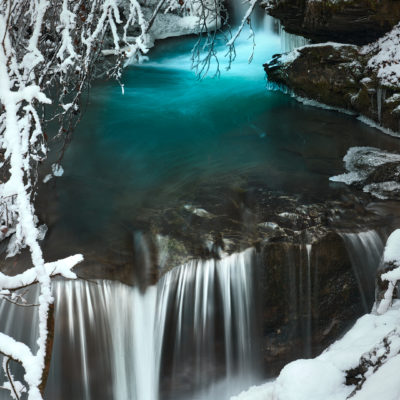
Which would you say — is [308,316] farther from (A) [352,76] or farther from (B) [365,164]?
(A) [352,76]

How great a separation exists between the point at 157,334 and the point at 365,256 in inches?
87.9

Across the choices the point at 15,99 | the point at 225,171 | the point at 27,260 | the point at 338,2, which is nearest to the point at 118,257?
the point at 27,260

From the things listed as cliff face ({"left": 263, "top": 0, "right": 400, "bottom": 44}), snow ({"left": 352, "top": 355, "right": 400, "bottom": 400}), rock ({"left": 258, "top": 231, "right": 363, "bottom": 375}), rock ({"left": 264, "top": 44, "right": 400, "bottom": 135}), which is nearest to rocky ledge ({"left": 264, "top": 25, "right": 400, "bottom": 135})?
rock ({"left": 264, "top": 44, "right": 400, "bottom": 135})

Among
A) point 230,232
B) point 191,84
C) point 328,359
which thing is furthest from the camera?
point 191,84

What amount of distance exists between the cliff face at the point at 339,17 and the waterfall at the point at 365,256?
418 centimetres

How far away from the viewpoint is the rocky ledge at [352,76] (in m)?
7.98

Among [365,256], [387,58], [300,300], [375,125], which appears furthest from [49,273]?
[387,58]

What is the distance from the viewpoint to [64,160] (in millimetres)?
7281

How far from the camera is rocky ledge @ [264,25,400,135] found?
26.2ft

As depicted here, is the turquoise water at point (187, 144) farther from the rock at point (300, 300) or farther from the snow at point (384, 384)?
the snow at point (384, 384)

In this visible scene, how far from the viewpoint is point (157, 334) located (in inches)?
200

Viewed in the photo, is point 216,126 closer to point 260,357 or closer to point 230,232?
point 230,232

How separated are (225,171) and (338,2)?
11.0ft

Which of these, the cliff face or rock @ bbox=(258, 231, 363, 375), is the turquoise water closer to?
rock @ bbox=(258, 231, 363, 375)
